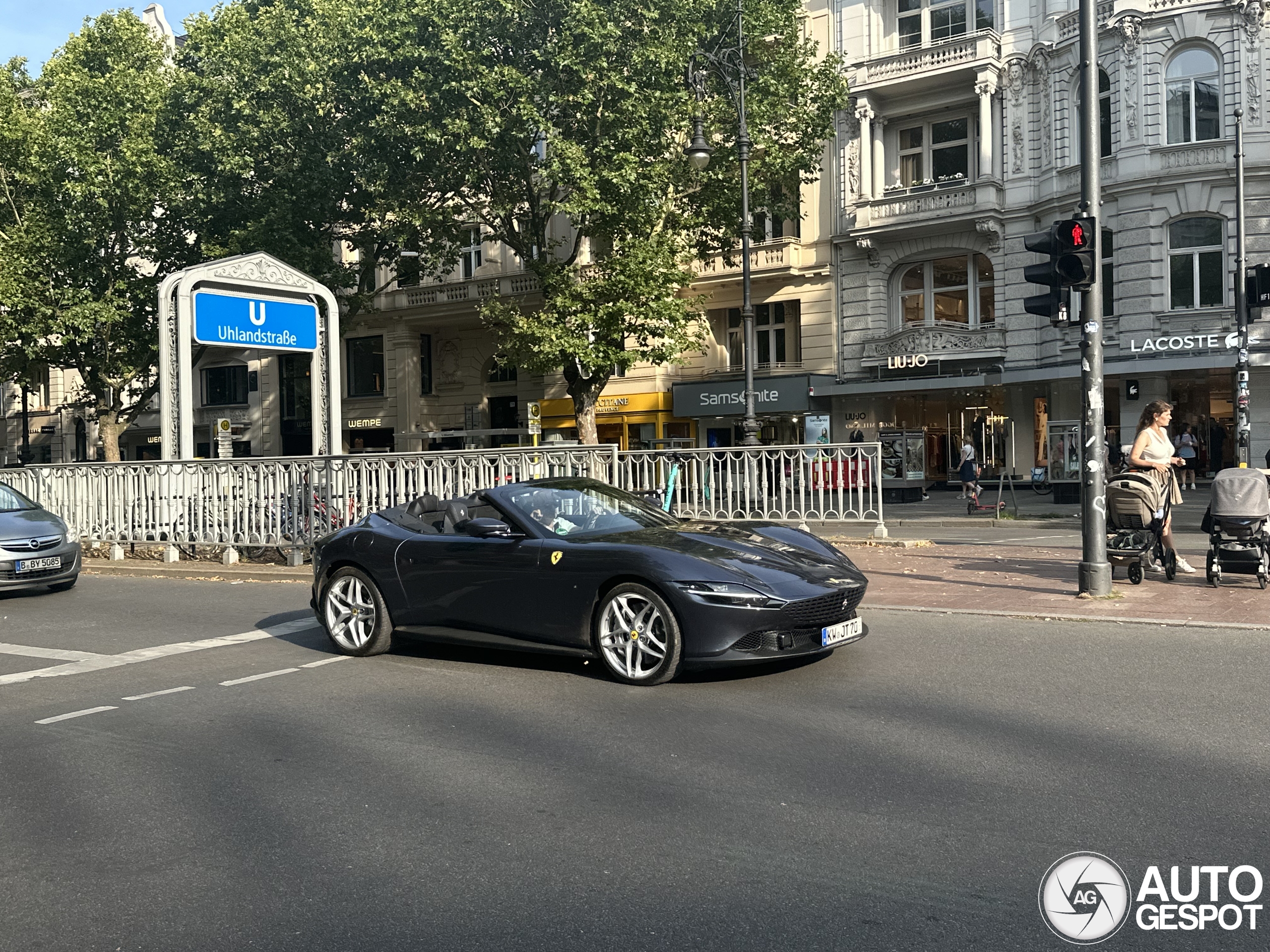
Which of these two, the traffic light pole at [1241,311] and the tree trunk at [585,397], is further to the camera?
the tree trunk at [585,397]

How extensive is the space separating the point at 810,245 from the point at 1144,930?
32801 mm

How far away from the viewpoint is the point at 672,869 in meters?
4.00

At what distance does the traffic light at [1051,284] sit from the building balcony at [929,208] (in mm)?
21978

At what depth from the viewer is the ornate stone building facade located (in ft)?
92.2

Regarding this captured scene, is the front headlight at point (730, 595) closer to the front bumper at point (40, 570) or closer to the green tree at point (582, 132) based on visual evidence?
the front bumper at point (40, 570)

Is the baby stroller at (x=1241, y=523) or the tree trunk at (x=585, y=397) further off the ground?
the tree trunk at (x=585, y=397)

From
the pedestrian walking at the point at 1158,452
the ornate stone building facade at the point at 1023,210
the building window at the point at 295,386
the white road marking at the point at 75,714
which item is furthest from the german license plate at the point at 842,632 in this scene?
the building window at the point at 295,386

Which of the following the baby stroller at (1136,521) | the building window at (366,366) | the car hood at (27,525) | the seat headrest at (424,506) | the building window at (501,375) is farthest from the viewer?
the building window at (366,366)

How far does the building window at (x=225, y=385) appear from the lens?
158 ft

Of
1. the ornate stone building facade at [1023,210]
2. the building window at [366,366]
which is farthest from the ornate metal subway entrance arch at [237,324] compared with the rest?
the building window at [366,366]

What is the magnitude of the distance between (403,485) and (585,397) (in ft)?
50.5

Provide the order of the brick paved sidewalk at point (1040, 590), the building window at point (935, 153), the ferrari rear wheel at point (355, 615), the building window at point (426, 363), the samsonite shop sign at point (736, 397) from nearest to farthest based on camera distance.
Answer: the ferrari rear wheel at point (355, 615)
the brick paved sidewalk at point (1040, 590)
the building window at point (935, 153)
the samsonite shop sign at point (736, 397)
the building window at point (426, 363)

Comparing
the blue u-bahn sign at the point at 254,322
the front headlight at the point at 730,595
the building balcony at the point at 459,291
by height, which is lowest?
the front headlight at the point at 730,595

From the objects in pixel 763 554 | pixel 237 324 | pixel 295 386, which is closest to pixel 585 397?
pixel 237 324
